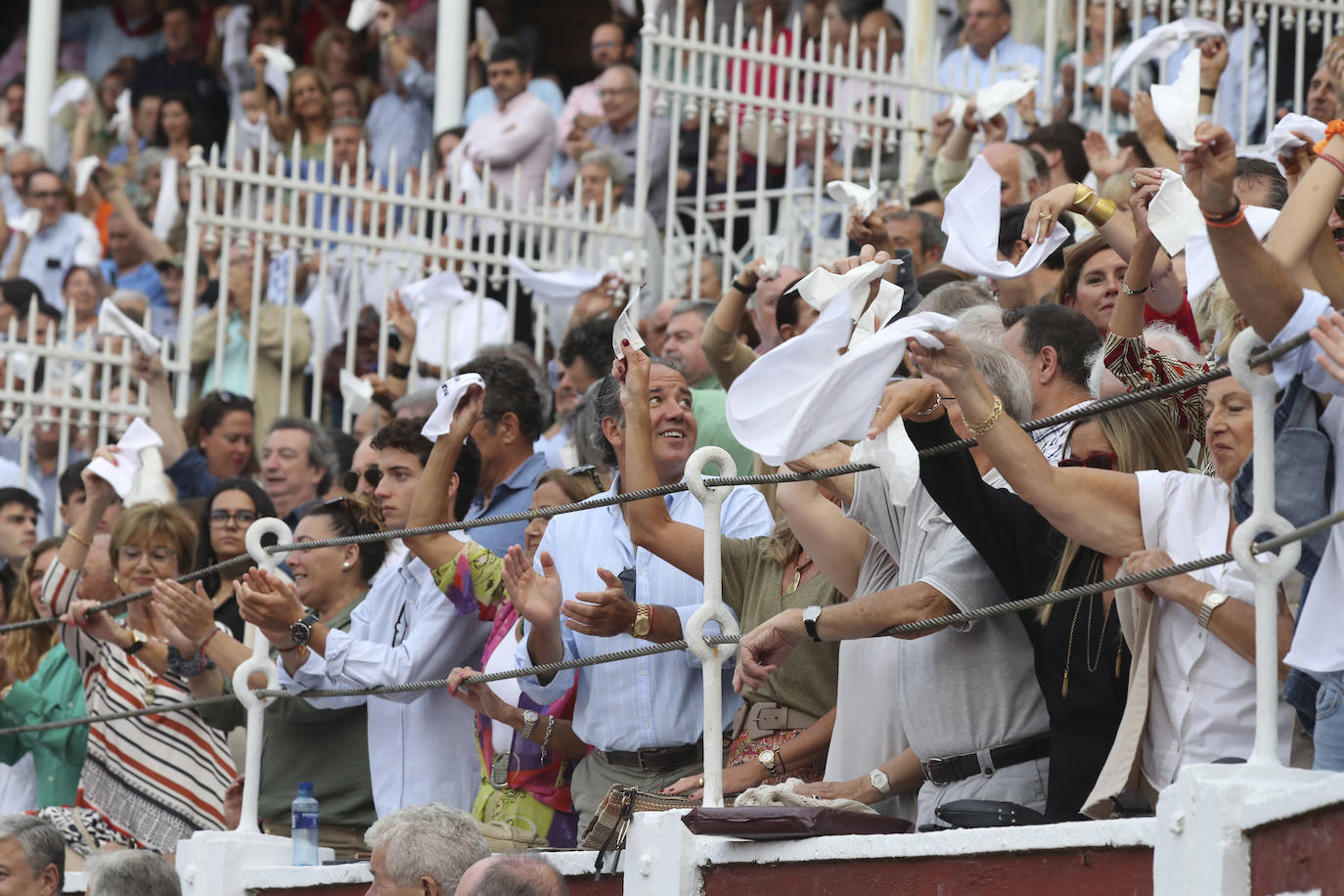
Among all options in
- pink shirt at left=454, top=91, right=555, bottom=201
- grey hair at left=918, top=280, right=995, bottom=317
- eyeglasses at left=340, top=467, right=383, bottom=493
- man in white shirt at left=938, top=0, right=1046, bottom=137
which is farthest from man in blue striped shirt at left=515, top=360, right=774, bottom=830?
pink shirt at left=454, top=91, right=555, bottom=201

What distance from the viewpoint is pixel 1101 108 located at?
11109 mm

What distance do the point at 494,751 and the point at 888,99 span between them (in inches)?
263

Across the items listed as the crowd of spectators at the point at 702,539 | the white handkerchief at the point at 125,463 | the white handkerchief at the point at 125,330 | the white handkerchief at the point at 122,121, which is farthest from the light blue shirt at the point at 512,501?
the white handkerchief at the point at 122,121

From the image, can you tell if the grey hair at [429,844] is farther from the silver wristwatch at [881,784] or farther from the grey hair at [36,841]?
the grey hair at [36,841]

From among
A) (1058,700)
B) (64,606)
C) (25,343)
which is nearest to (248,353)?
(25,343)

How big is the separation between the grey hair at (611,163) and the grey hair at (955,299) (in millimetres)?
5458

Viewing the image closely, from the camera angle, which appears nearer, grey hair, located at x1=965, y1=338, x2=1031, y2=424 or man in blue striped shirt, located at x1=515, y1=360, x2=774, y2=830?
grey hair, located at x1=965, y1=338, x2=1031, y2=424

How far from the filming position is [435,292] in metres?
10.4

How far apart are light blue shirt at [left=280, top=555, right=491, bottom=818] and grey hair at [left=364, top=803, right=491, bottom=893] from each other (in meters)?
0.88

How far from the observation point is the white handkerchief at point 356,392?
10.2m

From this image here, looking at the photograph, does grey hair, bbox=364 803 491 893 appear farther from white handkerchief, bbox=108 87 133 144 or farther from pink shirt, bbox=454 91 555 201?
white handkerchief, bbox=108 87 133 144

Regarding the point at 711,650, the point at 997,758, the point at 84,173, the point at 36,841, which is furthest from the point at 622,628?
the point at 84,173

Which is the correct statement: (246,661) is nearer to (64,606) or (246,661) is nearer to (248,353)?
(64,606)

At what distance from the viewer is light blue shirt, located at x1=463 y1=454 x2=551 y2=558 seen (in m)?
6.75
